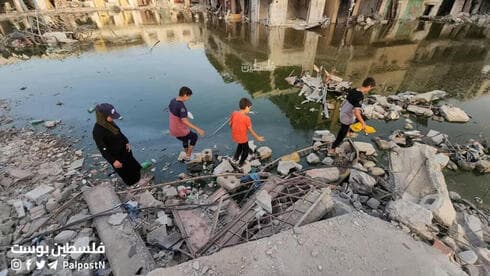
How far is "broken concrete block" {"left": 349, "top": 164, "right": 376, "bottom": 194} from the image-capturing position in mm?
4578

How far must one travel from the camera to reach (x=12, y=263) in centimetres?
337

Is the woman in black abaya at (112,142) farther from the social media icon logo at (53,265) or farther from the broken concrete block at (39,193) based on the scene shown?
the social media icon logo at (53,265)

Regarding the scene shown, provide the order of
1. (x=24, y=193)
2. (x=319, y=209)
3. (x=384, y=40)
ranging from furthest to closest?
1. (x=384, y=40)
2. (x=24, y=193)
3. (x=319, y=209)

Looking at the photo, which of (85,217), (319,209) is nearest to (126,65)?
(85,217)

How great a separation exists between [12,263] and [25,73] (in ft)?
34.5

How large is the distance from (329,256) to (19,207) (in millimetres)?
5032

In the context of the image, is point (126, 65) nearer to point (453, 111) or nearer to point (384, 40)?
point (453, 111)

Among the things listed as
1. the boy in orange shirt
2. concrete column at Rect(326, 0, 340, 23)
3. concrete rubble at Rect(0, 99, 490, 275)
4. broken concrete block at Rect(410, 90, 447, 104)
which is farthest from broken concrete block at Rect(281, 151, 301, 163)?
concrete column at Rect(326, 0, 340, 23)

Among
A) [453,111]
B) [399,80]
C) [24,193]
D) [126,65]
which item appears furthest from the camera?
[126,65]

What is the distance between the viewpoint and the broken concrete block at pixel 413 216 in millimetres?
3213

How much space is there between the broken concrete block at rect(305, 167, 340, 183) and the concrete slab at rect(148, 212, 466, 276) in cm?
182

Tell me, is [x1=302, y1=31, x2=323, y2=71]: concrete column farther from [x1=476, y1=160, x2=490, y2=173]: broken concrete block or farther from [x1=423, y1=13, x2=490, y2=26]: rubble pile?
[x1=423, y1=13, x2=490, y2=26]: rubble pile

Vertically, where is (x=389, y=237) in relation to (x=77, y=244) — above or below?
above

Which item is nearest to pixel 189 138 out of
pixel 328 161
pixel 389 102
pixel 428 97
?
pixel 328 161
